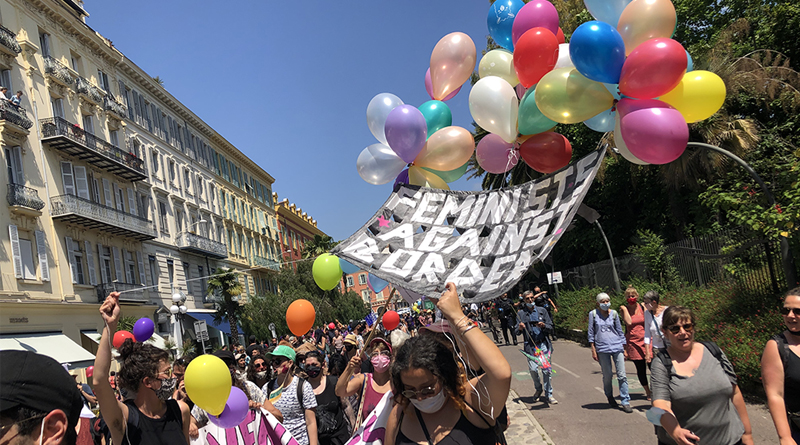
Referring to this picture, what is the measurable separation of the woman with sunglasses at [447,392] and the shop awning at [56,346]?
19.4 m

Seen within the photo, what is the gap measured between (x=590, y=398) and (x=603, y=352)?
1211 millimetres

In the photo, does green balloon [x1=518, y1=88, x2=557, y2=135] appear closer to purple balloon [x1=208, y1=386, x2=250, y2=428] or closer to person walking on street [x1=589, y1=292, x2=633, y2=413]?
purple balloon [x1=208, y1=386, x2=250, y2=428]

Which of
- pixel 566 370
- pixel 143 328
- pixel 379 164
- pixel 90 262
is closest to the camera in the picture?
pixel 379 164

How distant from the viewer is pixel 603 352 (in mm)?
8336

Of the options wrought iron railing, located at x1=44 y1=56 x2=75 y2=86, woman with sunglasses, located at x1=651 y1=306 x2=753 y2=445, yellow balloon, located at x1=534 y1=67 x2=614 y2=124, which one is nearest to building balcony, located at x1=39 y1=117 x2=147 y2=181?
wrought iron railing, located at x1=44 y1=56 x2=75 y2=86

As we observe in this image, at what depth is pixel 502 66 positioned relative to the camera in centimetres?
553

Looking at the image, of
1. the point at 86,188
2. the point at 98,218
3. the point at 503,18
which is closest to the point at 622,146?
the point at 503,18

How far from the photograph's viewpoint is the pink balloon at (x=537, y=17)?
5066 millimetres

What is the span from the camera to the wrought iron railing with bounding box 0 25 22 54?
2036 cm

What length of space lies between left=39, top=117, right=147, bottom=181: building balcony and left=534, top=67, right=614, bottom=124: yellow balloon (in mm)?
23067

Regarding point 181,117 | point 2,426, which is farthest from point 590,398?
point 181,117

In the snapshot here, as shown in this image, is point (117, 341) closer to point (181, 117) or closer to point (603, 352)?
point (603, 352)

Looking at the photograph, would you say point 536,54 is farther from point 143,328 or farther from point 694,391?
point 143,328

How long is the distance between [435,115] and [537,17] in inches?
54.7
